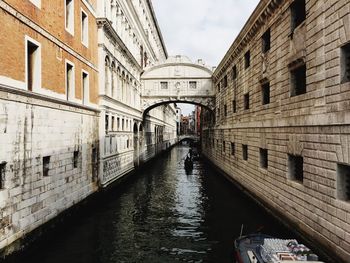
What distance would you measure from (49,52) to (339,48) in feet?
28.0

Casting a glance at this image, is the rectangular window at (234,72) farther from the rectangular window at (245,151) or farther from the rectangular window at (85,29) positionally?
the rectangular window at (85,29)

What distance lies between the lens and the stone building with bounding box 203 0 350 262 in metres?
7.21

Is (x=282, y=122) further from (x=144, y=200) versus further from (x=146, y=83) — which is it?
(x=146, y=83)

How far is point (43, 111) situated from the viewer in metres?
9.58

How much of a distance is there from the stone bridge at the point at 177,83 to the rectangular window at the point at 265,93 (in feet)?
51.8

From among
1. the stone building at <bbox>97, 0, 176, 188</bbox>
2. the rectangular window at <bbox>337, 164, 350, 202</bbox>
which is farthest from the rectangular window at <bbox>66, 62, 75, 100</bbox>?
the rectangular window at <bbox>337, 164, 350, 202</bbox>

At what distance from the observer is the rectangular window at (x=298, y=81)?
965 cm

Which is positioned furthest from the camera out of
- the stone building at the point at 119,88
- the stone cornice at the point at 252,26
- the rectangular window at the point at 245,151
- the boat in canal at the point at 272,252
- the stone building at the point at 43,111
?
the rectangular window at the point at 245,151

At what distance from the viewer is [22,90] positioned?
819cm

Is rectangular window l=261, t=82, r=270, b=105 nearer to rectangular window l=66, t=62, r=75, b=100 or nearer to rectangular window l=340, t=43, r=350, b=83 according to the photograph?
rectangular window l=340, t=43, r=350, b=83

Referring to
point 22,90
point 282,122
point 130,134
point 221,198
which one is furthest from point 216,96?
point 22,90

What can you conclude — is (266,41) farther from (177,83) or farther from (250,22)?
(177,83)

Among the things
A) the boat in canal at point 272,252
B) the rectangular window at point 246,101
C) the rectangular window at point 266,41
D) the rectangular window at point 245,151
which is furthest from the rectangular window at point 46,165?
the rectangular window at point 246,101

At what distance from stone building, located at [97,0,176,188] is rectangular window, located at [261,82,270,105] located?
8.05 metres
